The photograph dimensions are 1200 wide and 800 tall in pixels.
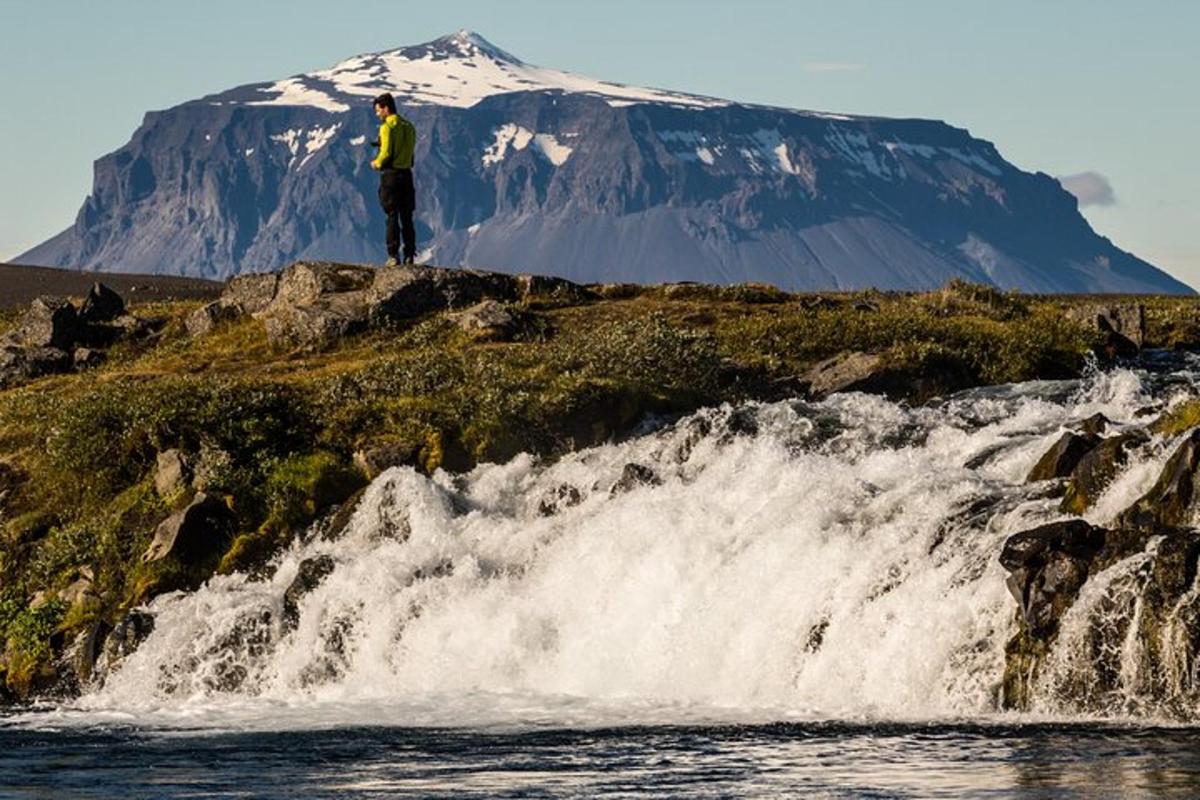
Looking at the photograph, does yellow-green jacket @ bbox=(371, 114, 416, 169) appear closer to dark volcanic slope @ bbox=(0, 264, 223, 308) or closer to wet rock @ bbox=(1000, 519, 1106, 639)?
wet rock @ bbox=(1000, 519, 1106, 639)

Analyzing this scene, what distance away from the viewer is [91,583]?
41.3m

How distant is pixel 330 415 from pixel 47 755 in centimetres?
1678

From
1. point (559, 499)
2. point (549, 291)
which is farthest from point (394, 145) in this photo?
point (559, 499)

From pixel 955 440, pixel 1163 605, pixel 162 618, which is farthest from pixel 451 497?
pixel 1163 605

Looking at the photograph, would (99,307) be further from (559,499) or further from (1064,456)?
(1064,456)

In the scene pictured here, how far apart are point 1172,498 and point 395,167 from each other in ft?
88.9

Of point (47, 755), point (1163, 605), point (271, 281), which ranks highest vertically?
point (271, 281)

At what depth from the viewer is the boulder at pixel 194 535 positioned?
134ft

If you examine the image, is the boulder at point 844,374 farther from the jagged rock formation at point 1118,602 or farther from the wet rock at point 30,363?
the wet rock at point 30,363

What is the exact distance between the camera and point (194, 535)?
41.1m

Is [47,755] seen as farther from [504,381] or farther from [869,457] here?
[504,381]

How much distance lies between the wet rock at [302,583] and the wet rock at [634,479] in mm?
5126

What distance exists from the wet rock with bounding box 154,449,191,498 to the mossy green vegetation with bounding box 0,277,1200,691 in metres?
0.18

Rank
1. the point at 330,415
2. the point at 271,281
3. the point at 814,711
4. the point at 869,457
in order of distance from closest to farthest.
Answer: the point at 814,711 < the point at 869,457 < the point at 330,415 < the point at 271,281
